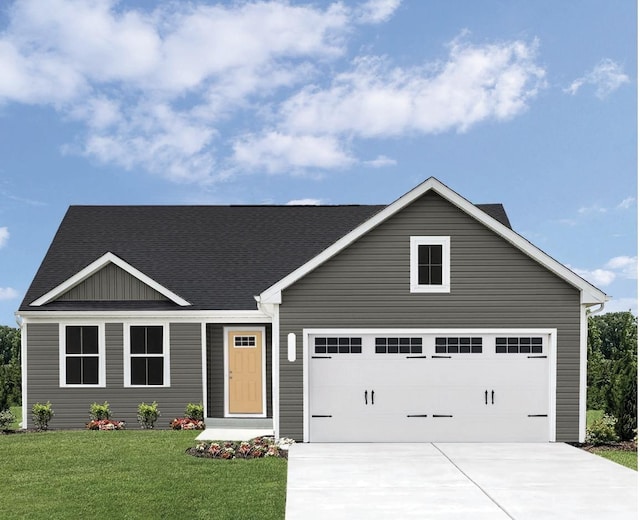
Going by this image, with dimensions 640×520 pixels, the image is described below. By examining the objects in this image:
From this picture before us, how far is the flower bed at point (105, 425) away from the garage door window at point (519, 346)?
9.45 m

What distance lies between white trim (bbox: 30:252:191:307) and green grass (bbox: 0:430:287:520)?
403 centimetres

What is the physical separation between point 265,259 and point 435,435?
763 centimetres

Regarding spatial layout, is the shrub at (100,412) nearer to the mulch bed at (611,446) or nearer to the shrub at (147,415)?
the shrub at (147,415)

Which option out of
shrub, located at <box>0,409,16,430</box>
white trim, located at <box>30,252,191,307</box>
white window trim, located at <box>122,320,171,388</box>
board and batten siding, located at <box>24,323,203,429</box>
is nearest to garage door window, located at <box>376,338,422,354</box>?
board and batten siding, located at <box>24,323,203,429</box>

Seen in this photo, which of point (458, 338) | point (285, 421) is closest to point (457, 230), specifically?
point (458, 338)

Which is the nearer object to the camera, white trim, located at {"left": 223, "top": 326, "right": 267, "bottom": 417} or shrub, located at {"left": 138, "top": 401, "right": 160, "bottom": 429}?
shrub, located at {"left": 138, "top": 401, "right": 160, "bottom": 429}

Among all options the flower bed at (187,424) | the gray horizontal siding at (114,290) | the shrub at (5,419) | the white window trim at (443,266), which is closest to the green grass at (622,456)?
the white window trim at (443,266)

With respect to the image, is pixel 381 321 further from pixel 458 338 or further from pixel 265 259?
pixel 265 259

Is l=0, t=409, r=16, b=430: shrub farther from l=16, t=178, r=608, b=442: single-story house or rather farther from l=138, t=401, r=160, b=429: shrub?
l=16, t=178, r=608, b=442: single-story house

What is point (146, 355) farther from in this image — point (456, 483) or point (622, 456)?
point (622, 456)

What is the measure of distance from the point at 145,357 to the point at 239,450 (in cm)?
548

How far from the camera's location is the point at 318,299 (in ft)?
47.1

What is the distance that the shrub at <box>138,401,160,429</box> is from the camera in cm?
1697

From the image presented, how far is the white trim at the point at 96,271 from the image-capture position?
17.4 metres
